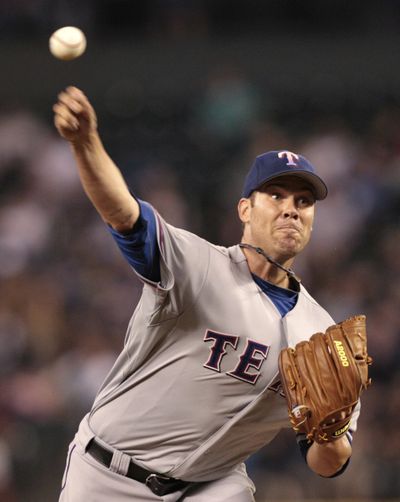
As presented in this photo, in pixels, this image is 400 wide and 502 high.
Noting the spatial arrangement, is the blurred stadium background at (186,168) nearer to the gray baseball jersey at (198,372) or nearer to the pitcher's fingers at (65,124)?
the gray baseball jersey at (198,372)

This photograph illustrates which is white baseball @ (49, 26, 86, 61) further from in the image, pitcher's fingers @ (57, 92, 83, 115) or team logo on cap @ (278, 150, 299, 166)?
pitcher's fingers @ (57, 92, 83, 115)

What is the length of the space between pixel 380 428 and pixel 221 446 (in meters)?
3.44

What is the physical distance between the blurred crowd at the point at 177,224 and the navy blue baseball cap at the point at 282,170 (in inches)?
111

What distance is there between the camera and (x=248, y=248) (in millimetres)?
3230

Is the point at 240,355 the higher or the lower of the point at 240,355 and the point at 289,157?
the lower

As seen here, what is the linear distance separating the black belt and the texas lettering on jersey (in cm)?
41

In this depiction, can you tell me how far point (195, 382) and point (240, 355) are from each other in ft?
0.55

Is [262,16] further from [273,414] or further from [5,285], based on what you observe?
[273,414]

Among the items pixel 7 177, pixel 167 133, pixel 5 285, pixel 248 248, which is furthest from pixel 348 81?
pixel 248 248

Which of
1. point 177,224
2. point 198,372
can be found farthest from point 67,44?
point 177,224

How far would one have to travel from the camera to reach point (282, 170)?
127 inches

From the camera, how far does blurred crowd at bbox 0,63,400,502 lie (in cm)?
586

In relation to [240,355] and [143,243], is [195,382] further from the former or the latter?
[143,243]

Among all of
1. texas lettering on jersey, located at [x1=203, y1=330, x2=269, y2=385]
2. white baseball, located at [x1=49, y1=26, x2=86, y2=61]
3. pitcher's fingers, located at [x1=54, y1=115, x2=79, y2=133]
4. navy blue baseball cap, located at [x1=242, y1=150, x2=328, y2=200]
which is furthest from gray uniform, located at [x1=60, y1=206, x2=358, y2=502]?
white baseball, located at [x1=49, y1=26, x2=86, y2=61]
